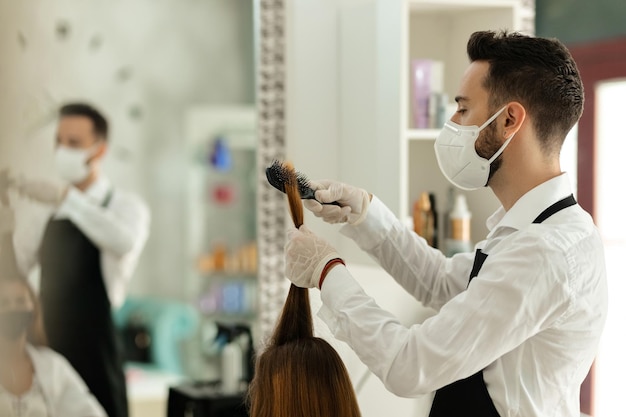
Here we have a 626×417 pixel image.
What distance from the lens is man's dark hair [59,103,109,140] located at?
214cm

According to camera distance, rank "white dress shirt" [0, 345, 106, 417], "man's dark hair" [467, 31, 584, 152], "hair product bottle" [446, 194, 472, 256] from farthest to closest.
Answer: "hair product bottle" [446, 194, 472, 256] < "white dress shirt" [0, 345, 106, 417] < "man's dark hair" [467, 31, 584, 152]

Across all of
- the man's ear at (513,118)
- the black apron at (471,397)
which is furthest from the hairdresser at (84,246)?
the man's ear at (513,118)

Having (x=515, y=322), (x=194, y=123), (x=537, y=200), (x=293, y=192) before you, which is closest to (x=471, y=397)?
(x=515, y=322)

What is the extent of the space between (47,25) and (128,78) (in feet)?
0.86

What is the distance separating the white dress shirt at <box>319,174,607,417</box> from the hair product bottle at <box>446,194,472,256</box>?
0.89m

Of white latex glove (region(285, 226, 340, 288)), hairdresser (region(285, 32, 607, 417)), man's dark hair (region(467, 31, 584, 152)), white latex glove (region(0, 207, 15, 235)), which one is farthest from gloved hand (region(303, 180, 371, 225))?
white latex glove (region(0, 207, 15, 235))

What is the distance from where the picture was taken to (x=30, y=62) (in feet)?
6.87

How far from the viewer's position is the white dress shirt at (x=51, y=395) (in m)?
2.20

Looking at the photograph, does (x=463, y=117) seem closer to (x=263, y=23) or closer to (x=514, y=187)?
(x=514, y=187)

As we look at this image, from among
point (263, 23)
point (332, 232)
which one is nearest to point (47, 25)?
point (263, 23)

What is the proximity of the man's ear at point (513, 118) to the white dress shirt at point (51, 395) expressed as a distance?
1.45 m

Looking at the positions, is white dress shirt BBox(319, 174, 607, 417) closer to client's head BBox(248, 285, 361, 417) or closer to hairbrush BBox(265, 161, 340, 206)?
client's head BBox(248, 285, 361, 417)

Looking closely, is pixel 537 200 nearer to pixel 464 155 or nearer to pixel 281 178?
pixel 464 155

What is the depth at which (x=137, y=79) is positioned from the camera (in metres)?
2.22
